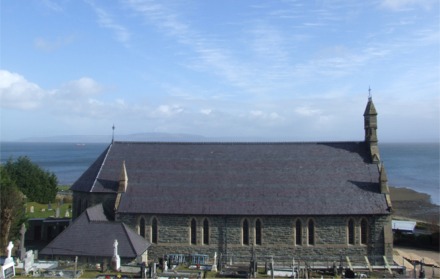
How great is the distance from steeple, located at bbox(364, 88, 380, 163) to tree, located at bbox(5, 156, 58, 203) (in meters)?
45.5

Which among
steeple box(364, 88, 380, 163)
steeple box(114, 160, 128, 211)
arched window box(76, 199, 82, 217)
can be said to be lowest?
arched window box(76, 199, 82, 217)

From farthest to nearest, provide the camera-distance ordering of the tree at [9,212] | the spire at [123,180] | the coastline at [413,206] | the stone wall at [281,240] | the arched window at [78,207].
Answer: the coastline at [413,206] → the arched window at [78,207] → the tree at [9,212] → the spire at [123,180] → the stone wall at [281,240]

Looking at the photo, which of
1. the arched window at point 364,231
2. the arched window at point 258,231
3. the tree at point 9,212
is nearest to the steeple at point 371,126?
the arched window at point 364,231

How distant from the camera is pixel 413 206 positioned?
7000 cm

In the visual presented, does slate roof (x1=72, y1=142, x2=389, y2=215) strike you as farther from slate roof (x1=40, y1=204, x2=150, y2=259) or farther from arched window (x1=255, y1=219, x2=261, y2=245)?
slate roof (x1=40, y1=204, x2=150, y2=259)

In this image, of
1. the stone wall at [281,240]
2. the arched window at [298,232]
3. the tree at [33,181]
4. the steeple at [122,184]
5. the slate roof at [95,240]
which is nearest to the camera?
the slate roof at [95,240]

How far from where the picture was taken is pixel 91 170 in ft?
116

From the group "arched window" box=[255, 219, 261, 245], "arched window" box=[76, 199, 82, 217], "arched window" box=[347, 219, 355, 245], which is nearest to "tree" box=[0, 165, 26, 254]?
"arched window" box=[76, 199, 82, 217]

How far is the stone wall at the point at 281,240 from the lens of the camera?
1230 inches

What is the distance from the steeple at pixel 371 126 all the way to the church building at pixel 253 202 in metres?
0.08

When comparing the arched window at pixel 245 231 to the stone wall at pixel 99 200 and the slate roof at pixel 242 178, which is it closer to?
the slate roof at pixel 242 178

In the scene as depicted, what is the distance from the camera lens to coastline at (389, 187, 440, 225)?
197 ft

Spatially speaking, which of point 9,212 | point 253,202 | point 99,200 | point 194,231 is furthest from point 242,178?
point 9,212

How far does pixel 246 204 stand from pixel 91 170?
41.3ft
